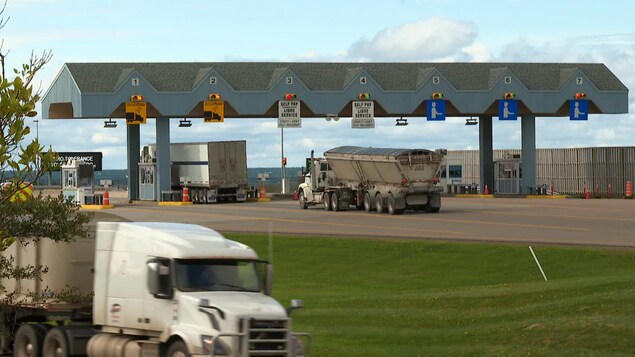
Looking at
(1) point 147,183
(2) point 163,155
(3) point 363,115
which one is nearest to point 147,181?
(1) point 147,183

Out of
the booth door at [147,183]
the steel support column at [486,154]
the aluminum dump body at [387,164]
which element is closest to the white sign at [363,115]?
the steel support column at [486,154]

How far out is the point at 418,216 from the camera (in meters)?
58.5

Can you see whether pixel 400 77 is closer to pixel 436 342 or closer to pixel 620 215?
pixel 620 215

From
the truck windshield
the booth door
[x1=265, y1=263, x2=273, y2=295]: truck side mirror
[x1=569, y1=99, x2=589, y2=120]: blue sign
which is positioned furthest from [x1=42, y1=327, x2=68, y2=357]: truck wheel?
[x1=569, y1=99, x2=589, y2=120]: blue sign

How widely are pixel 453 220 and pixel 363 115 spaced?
75.2 ft

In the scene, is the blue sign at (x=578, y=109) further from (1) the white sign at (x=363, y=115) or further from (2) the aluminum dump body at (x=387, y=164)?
(2) the aluminum dump body at (x=387, y=164)

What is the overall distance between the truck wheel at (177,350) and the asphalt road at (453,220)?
85.8ft

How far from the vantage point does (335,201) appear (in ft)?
209

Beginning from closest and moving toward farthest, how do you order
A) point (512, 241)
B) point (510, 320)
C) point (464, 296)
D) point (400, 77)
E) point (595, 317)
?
1. point (595, 317)
2. point (510, 320)
3. point (464, 296)
4. point (512, 241)
5. point (400, 77)

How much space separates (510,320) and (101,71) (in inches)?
2065

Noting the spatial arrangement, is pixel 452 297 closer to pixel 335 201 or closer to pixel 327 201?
pixel 335 201

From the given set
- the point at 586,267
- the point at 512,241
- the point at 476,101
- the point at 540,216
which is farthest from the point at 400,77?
the point at 586,267

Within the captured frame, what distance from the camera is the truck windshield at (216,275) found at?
1753 centimetres

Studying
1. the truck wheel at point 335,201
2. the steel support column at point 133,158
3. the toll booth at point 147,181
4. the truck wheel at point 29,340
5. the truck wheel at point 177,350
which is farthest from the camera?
the steel support column at point 133,158
